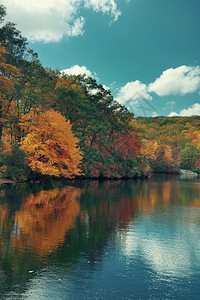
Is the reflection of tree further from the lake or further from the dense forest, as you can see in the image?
the dense forest

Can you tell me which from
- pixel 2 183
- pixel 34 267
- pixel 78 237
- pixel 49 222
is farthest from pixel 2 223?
pixel 2 183

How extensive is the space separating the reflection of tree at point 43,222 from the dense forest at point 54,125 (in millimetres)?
Answer: 13456

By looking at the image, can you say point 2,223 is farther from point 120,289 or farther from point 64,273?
point 120,289

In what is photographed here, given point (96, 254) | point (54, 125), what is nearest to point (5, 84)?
point (54, 125)

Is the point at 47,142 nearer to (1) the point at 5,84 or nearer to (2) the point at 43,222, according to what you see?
(1) the point at 5,84

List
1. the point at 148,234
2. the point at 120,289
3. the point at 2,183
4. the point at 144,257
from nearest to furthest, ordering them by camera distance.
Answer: the point at 120,289 < the point at 144,257 < the point at 148,234 < the point at 2,183

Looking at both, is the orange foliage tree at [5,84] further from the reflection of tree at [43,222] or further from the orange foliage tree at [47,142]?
the reflection of tree at [43,222]

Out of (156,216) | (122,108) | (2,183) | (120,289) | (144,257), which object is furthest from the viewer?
(122,108)

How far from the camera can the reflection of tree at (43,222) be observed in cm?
1554

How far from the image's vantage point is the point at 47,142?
41.0m

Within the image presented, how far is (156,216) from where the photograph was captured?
24500 mm

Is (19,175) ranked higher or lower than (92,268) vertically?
higher

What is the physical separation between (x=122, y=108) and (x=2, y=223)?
5140 centimetres

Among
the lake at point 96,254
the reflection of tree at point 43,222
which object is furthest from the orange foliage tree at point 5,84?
the lake at point 96,254
